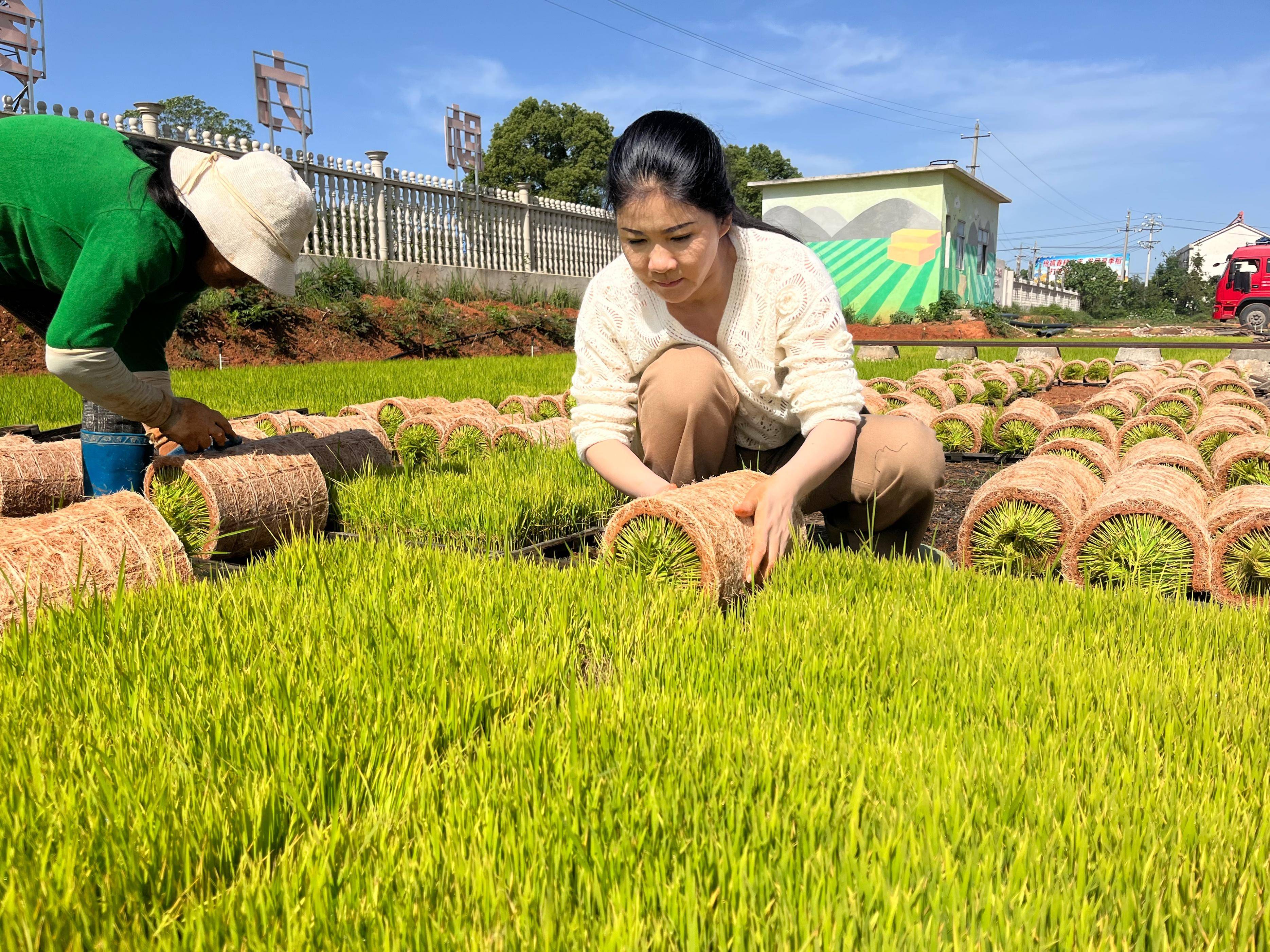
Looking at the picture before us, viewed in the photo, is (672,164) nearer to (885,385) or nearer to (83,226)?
(83,226)

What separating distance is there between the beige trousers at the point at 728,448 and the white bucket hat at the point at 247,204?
122 centimetres

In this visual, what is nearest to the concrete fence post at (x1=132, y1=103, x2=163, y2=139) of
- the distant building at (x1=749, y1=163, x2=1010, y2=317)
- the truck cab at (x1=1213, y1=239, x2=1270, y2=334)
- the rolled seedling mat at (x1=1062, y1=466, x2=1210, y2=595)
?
the rolled seedling mat at (x1=1062, y1=466, x2=1210, y2=595)

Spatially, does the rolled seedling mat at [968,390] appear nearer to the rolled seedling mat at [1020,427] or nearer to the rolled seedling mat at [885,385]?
the rolled seedling mat at [885,385]

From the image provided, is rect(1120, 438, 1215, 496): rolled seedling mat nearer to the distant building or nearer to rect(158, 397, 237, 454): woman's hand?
rect(158, 397, 237, 454): woman's hand

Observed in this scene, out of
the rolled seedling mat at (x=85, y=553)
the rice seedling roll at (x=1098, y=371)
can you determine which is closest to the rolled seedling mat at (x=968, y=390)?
the rice seedling roll at (x=1098, y=371)

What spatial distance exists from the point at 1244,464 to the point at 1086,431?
34.9 inches

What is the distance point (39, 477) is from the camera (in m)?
3.12

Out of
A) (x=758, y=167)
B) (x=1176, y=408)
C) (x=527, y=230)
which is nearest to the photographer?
(x=1176, y=408)

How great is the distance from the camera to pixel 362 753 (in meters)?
1.30

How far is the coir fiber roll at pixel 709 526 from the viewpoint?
2092mm

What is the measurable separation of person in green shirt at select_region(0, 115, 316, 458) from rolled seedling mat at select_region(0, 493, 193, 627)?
467 mm

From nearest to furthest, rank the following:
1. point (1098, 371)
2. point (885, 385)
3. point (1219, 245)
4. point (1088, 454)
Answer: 1. point (1088, 454)
2. point (885, 385)
3. point (1098, 371)
4. point (1219, 245)

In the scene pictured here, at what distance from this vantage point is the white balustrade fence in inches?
475

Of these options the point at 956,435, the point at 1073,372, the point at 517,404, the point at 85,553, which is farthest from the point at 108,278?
the point at 1073,372
